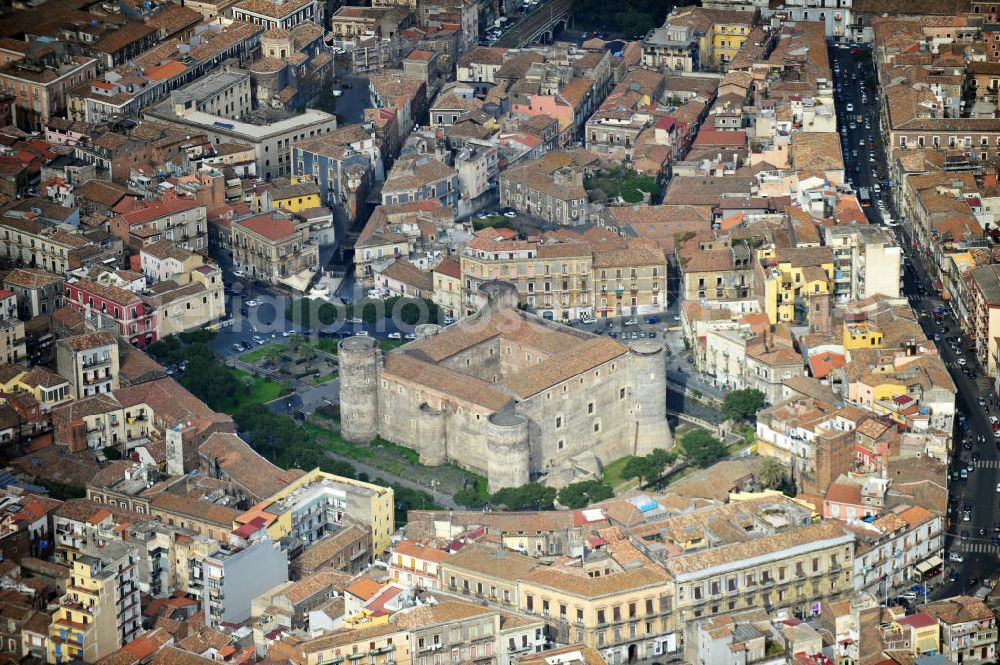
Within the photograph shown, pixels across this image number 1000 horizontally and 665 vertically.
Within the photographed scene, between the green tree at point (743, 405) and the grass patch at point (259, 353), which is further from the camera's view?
the grass patch at point (259, 353)

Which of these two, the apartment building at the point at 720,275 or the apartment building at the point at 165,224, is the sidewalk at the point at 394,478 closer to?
the apartment building at the point at 165,224

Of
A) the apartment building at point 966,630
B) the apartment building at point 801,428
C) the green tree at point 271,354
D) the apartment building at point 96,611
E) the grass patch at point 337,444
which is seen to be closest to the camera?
the apartment building at point 966,630

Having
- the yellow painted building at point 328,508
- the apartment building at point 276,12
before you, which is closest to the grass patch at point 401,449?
the yellow painted building at point 328,508

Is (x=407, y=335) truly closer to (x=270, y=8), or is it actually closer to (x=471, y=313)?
(x=471, y=313)

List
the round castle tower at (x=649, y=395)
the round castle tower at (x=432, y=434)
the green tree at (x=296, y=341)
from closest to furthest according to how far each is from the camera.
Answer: the round castle tower at (x=432, y=434), the round castle tower at (x=649, y=395), the green tree at (x=296, y=341)

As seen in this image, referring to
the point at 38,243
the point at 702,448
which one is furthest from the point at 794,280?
the point at 38,243

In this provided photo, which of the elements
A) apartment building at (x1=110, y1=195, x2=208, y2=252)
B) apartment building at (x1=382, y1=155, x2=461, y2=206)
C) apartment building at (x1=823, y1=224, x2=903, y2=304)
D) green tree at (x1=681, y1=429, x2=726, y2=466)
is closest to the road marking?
green tree at (x1=681, y1=429, x2=726, y2=466)

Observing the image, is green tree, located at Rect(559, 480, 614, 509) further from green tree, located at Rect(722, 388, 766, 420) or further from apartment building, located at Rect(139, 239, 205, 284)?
apartment building, located at Rect(139, 239, 205, 284)
